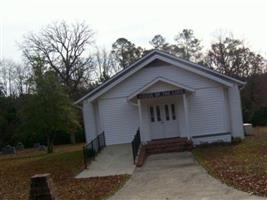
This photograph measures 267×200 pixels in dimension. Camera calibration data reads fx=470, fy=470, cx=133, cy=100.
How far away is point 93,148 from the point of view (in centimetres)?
2478

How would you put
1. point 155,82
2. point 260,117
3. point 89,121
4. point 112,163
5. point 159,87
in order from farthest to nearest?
point 260,117, point 89,121, point 159,87, point 155,82, point 112,163

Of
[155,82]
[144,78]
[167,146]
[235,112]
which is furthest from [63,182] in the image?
[235,112]

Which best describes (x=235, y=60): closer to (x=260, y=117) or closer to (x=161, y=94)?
(x=260, y=117)

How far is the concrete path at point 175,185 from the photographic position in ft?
39.5

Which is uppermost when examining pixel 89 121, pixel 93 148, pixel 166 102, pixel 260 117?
pixel 166 102

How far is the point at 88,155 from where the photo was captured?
23.4 meters

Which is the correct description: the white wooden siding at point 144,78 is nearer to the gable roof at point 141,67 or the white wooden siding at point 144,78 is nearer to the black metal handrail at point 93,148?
the gable roof at point 141,67

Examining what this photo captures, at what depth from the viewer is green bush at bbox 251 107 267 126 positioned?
46.3 meters

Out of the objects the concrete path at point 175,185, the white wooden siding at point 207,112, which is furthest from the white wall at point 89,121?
the concrete path at point 175,185

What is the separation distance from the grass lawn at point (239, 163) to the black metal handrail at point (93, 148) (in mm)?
5080

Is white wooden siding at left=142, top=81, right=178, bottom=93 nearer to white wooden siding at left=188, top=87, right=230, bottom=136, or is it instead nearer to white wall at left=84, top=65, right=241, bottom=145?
white wall at left=84, top=65, right=241, bottom=145

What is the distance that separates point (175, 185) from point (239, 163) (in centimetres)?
454

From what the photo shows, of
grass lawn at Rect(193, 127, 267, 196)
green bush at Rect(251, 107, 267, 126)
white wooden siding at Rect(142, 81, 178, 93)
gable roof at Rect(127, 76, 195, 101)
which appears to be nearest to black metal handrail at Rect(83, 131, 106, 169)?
gable roof at Rect(127, 76, 195, 101)

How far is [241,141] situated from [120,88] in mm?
7792
